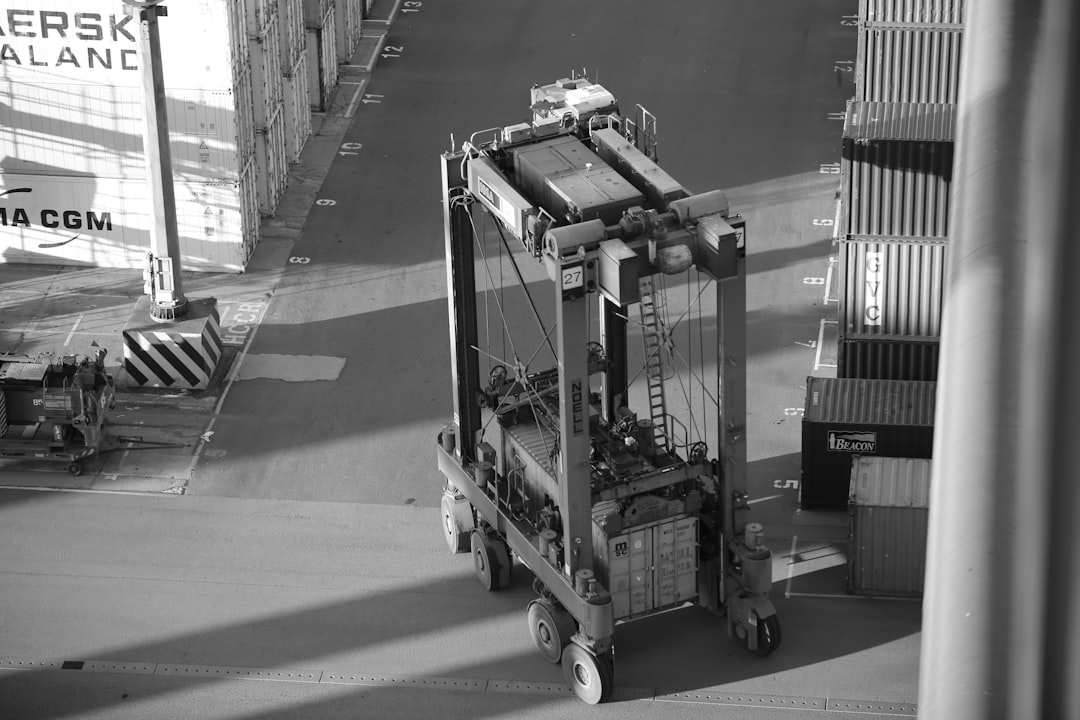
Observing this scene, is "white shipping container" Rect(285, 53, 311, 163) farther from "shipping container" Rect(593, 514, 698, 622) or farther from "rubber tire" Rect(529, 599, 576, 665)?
"shipping container" Rect(593, 514, 698, 622)

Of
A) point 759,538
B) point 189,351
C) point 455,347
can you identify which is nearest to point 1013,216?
point 759,538

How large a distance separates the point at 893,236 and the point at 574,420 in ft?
38.2

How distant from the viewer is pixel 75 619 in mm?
29672

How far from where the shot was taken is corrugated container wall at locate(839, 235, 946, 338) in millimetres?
33688

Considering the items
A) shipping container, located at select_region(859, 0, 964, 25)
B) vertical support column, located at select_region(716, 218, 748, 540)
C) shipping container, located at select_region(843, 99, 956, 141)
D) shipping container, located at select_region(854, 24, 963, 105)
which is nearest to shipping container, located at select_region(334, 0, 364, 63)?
shipping container, located at select_region(859, 0, 964, 25)

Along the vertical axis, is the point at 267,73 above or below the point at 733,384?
above

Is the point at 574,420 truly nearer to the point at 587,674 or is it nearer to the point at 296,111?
the point at 587,674

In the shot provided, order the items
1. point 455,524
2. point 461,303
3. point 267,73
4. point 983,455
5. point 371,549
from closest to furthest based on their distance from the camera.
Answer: point 983,455 → point 461,303 → point 455,524 → point 371,549 → point 267,73

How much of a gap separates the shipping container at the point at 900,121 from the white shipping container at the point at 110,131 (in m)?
16.7

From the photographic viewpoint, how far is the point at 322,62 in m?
51.7

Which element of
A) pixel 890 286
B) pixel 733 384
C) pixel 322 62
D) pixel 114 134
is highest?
pixel 322 62

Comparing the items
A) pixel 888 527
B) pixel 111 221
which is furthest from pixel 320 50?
pixel 888 527

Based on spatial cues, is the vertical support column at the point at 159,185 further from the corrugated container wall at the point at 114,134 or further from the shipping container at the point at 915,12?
the shipping container at the point at 915,12

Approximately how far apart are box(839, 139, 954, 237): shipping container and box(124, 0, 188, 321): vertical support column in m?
16.0
